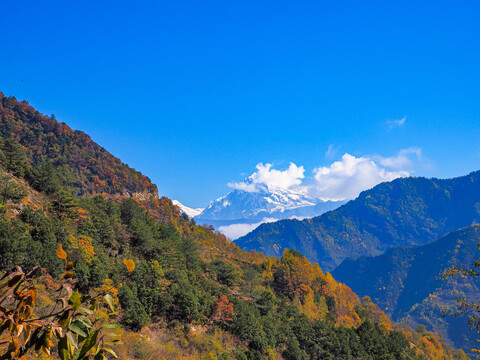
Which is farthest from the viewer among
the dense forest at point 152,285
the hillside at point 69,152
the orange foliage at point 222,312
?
the hillside at point 69,152

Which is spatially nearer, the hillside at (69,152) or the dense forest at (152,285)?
the dense forest at (152,285)

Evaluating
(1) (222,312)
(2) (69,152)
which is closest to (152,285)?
(1) (222,312)

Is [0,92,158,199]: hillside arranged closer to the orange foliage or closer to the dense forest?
the dense forest

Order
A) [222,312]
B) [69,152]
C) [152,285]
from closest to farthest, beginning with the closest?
[152,285]
[222,312]
[69,152]

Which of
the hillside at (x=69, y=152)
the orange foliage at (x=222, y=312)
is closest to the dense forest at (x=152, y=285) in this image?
the orange foliage at (x=222, y=312)

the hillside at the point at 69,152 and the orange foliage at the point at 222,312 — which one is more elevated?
the hillside at the point at 69,152

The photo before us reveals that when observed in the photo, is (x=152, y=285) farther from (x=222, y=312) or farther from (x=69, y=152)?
(x=69, y=152)

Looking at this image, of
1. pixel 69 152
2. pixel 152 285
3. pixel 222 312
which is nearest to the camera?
pixel 152 285

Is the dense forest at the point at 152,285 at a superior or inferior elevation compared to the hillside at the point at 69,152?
inferior

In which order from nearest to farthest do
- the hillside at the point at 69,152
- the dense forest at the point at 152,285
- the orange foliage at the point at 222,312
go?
the dense forest at the point at 152,285 < the orange foliage at the point at 222,312 < the hillside at the point at 69,152

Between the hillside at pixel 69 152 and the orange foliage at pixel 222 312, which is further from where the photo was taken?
the hillside at pixel 69 152

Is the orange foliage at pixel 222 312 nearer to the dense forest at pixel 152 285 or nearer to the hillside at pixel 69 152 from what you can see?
the dense forest at pixel 152 285

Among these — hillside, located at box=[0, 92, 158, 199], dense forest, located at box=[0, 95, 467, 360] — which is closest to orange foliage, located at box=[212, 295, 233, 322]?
dense forest, located at box=[0, 95, 467, 360]

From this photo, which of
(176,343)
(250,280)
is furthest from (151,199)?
(176,343)
